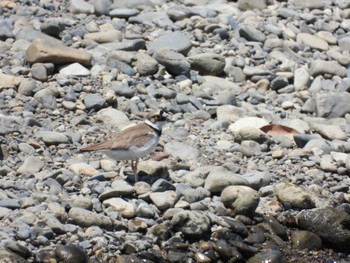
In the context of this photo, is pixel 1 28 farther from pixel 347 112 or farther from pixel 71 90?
pixel 347 112

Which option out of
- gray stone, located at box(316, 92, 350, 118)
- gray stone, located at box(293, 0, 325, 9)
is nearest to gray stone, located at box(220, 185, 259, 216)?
gray stone, located at box(316, 92, 350, 118)

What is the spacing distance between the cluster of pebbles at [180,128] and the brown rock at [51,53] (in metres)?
0.03

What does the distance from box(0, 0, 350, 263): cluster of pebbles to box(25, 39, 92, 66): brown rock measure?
3 cm

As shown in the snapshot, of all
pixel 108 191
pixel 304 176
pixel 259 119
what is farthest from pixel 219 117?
pixel 108 191

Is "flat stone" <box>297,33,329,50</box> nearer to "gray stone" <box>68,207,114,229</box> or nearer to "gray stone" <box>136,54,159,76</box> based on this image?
"gray stone" <box>136,54,159,76</box>

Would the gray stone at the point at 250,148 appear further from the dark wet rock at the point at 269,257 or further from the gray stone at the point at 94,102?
the dark wet rock at the point at 269,257

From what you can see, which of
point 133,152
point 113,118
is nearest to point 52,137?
point 113,118

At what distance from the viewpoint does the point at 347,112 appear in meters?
14.6

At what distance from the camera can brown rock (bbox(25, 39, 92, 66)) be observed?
14.1 m

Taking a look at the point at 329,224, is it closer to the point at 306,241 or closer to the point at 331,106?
the point at 306,241

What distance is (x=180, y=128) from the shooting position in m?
13.5

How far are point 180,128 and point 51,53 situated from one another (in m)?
2.28

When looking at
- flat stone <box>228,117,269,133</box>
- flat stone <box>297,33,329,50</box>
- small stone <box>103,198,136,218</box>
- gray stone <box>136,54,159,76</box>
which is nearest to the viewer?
small stone <box>103,198,136,218</box>

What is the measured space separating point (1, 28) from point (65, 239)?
5.96 meters
